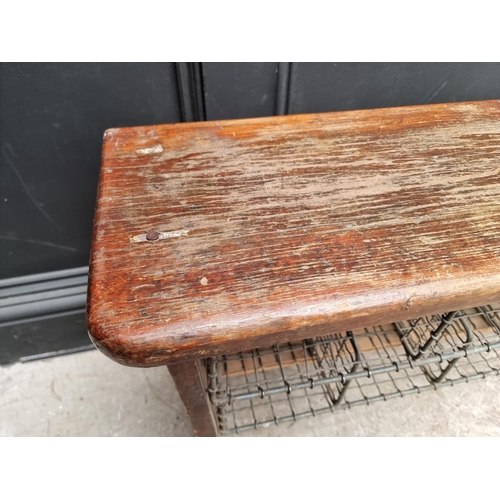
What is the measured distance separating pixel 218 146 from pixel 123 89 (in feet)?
0.96

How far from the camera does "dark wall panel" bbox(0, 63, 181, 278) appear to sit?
733 millimetres

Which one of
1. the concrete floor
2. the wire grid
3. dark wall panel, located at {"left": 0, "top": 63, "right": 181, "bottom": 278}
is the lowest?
the concrete floor

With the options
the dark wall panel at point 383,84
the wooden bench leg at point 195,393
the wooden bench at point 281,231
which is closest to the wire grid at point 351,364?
the wooden bench leg at point 195,393

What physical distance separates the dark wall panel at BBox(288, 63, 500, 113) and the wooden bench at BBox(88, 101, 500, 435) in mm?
210

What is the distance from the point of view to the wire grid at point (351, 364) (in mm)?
667

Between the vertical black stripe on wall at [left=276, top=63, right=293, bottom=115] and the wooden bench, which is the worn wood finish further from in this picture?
the vertical black stripe on wall at [left=276, top=63, right=293, bottom=115]

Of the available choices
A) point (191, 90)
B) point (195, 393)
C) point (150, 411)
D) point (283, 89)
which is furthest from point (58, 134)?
point (150, 411)

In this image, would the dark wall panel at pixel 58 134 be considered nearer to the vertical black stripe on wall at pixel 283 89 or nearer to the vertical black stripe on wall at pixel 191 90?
the vertical black stripe on wall at pixel 191 90

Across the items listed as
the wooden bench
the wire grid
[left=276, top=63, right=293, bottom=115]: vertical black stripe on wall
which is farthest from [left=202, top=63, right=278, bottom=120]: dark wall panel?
the wire grid

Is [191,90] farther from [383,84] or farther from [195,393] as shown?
[195,393]

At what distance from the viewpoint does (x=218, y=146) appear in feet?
2.03

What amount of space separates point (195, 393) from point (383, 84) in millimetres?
745
